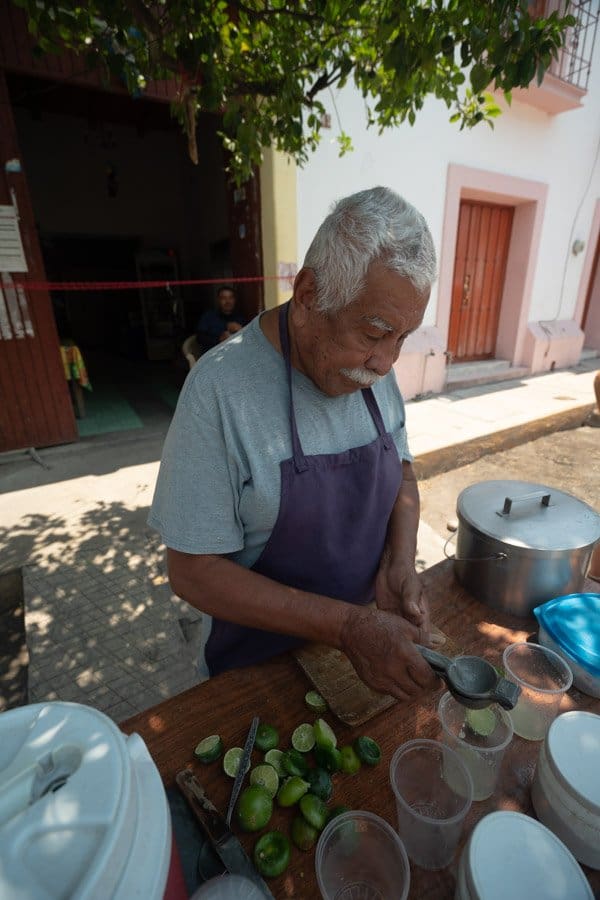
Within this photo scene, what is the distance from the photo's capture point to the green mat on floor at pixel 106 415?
5.77 meters

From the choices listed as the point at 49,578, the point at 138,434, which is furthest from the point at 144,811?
the point at 138,434

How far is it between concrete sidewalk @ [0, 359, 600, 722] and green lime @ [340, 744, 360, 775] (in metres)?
1.61

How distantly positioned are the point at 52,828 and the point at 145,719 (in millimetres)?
585

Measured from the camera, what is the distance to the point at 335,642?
103cm

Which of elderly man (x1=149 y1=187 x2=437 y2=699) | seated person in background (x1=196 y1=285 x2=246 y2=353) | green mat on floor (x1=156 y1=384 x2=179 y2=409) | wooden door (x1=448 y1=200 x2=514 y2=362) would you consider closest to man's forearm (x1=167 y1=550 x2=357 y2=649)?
elderly man (x1=149 y1=187 x2=437 y2=699)

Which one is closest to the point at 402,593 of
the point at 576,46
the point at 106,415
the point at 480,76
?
the point at 480,76

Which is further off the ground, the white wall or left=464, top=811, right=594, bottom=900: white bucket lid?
the white wall

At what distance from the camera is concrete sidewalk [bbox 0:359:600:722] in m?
2.32

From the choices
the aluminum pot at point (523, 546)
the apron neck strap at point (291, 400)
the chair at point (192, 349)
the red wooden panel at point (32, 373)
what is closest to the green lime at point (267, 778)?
the apron neck strap at point (291, 400)

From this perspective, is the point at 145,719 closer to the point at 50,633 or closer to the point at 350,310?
the point at 350,310

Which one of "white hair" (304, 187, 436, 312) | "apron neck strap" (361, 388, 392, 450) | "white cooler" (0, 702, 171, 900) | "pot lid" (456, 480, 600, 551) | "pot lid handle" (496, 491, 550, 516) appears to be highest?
"white hair" (304, 187, 436, 312)

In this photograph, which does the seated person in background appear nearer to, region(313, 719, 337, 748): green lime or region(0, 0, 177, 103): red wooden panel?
region(0, 0, 177, 103): red wooden panel

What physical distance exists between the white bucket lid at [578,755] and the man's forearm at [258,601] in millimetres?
431

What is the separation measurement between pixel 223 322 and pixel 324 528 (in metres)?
5.30
